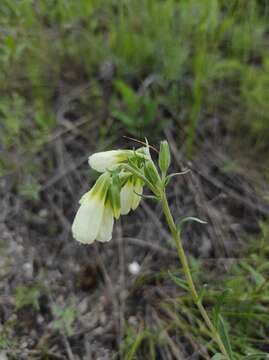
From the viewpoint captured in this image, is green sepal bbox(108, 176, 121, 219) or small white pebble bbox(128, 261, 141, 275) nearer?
green sepal bbox(108, 176, 121, 219)

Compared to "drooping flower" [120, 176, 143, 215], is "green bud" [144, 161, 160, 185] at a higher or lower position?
higher

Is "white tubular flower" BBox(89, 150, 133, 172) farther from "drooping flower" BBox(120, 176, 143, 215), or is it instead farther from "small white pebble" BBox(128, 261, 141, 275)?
"small white pebble" BBox(128, 261, 141, 275)

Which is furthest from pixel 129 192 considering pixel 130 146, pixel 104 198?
pixel 130 146

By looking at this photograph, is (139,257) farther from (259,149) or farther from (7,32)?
(7,32)

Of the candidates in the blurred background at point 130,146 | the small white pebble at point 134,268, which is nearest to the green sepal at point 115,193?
the blurred background at point 130,146

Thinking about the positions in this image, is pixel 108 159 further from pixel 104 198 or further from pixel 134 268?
pixel 134 268

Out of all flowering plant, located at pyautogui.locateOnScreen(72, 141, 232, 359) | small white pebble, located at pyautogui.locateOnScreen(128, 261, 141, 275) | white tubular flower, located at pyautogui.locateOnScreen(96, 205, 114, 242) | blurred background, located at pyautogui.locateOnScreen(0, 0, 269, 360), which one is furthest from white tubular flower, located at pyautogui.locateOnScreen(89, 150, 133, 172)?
small white pebble, located at pyautogui.locateOnScreen(128, 261, 141, 275)

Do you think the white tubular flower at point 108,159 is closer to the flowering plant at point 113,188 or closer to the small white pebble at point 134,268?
the flowering plant at point 113,188
